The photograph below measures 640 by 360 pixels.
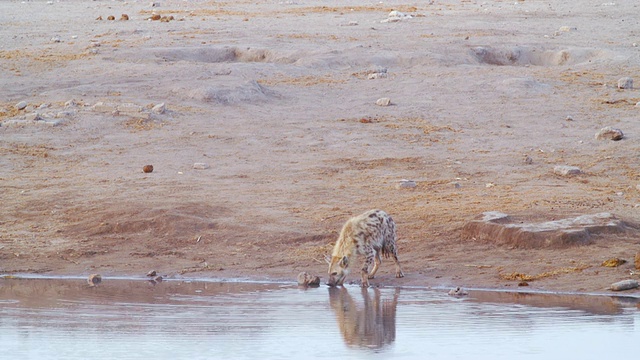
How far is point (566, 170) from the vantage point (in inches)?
554

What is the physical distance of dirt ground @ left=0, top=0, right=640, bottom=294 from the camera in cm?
1182

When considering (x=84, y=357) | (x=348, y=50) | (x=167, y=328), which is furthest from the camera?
(x=348, y=50)

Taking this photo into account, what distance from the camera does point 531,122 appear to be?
16.8 metres

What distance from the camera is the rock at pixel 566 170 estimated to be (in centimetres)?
1404

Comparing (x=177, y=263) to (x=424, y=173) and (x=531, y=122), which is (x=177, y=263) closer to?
(x=424, y=173)

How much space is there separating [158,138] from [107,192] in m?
2.44

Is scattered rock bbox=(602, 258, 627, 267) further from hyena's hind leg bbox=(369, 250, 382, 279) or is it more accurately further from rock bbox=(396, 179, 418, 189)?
rock bbox=(396, 179, 418, 189)

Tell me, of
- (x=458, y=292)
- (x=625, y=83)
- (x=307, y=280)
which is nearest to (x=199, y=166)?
(x=307, y=280)

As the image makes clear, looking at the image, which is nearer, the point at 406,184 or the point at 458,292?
the point at 458,292

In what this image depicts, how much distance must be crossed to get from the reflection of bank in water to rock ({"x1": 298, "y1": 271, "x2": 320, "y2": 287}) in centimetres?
17

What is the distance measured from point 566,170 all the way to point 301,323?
21.1 feet

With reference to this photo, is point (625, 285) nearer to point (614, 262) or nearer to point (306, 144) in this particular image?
point (614, 262)

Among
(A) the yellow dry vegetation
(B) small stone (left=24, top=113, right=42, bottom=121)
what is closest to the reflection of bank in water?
(A) the yellow dry vegetation

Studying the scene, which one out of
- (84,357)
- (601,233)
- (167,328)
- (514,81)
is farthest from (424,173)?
(84,357)
